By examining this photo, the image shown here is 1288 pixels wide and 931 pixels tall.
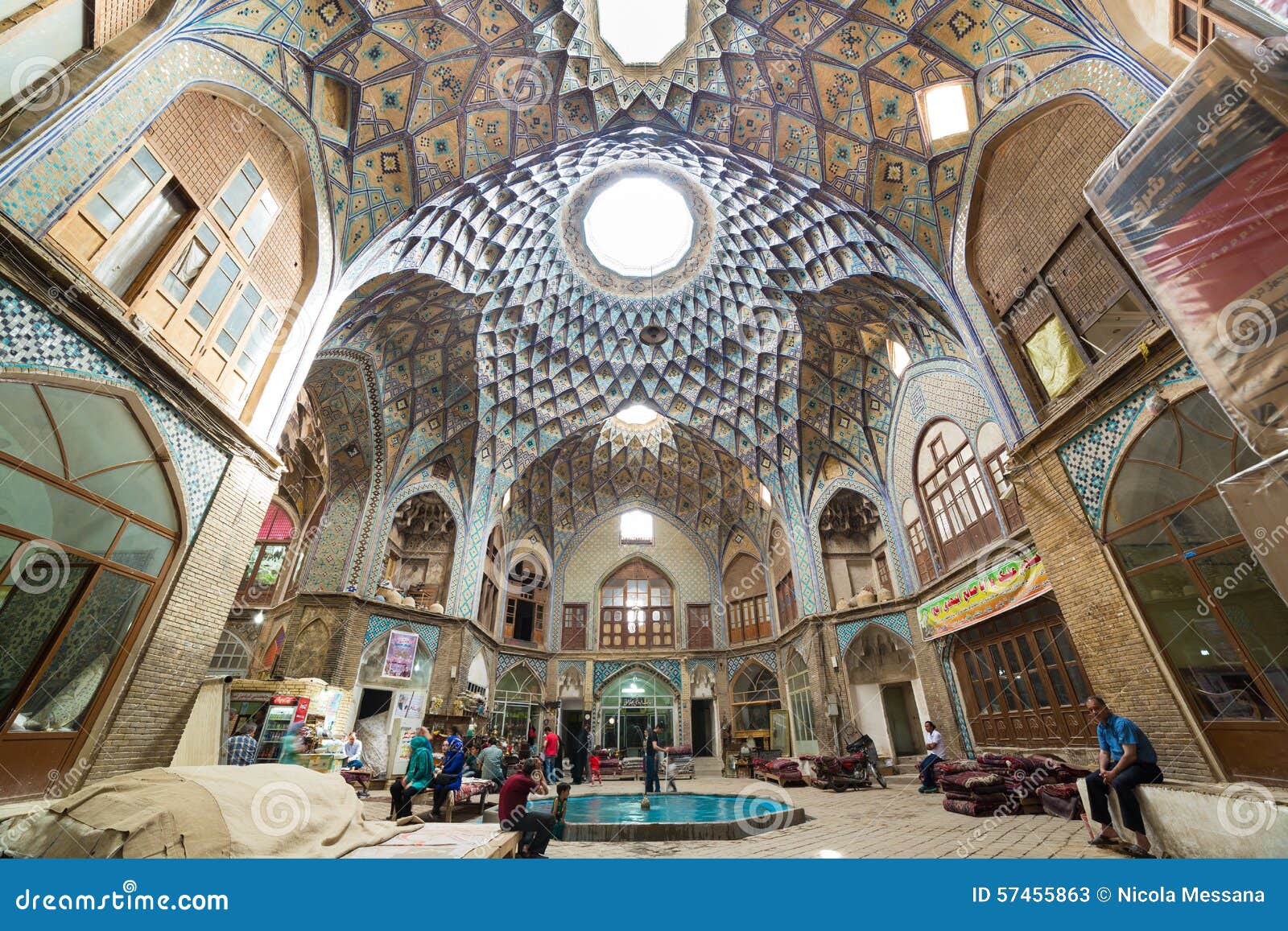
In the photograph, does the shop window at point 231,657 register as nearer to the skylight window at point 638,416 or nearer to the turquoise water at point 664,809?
the turquoise water at point 664,809

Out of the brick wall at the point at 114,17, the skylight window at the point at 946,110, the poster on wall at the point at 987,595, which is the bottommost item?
the poster on wall at the point at 987,595

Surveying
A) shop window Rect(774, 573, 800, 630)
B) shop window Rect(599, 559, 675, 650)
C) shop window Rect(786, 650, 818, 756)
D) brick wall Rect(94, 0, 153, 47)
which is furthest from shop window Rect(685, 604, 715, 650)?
brick wall Rect(94, 0, 153, 47)

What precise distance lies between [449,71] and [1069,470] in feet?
38.7

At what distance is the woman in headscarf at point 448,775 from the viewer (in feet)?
23.8

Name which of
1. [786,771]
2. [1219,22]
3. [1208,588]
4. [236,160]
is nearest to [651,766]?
[786,771]

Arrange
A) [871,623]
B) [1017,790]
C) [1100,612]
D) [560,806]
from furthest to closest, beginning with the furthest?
[871,623], [1017,790], [1100,612], [560,806]

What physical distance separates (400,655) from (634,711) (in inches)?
358

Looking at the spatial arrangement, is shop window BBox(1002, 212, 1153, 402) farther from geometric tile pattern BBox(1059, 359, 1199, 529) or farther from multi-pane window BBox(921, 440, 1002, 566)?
multi-pane window BBox(921, 440, 1002, 566)

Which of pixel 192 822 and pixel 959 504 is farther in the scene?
pixel 959 504

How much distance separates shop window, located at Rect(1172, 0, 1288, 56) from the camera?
3562 mm

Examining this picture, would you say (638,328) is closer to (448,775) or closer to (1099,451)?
(1099,451)

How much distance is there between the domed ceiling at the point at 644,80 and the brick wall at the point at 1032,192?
693mm

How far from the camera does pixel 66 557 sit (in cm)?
532

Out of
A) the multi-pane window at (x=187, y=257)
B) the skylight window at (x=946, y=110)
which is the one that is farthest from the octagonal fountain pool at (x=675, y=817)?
the skylight window at (x=946, y=110)
